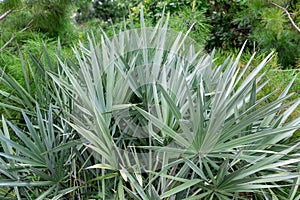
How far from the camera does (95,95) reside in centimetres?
99

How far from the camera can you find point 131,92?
1046 millimetres

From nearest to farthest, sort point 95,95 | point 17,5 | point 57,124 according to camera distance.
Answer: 1. point 95,95
2. point 57,124
3. point 17,5

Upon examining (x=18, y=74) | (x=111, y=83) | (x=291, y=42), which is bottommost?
(x=291, y=42)

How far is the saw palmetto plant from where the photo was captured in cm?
85

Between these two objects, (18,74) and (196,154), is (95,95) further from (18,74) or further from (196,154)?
(18,74)

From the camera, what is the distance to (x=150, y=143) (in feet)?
3.09

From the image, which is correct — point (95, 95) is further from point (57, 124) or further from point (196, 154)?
point (196, 154)

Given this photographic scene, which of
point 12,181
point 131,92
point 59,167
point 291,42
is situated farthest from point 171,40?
point 291,42

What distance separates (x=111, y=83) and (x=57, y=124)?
0.30 m

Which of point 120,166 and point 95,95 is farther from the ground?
point 95,95

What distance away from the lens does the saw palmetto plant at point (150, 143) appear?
2.80 feet

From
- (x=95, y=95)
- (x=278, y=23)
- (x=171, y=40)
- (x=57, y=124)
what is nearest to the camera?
(x=95, y=95)

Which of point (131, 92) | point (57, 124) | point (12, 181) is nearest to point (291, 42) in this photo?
point (131, 92)

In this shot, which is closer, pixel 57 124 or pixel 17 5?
pixel 57 124
